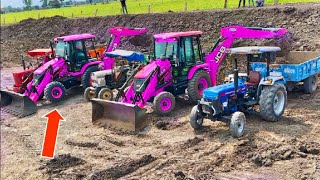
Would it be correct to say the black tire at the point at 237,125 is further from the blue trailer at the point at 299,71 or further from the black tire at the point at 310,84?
the black tire at the point at 310,84

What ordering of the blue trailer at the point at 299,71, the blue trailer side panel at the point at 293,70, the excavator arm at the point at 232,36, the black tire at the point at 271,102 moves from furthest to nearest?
the blue trailer side panel at the point at 293,70, the excavator arm at the point at 232,36, the blue trailer at the point at 299,71, the black tire at the point at 271,102

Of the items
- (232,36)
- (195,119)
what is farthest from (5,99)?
(232,36)

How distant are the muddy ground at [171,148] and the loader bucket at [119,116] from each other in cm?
26

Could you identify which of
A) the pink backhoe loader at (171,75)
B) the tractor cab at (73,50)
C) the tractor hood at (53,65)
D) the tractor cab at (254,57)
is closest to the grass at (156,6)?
the pink backhoe loader at (171,75)

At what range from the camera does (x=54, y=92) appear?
1487 centimetres

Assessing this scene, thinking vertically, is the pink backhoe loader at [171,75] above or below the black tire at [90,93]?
above

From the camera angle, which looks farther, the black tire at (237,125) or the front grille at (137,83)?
the front grille at (137,83)

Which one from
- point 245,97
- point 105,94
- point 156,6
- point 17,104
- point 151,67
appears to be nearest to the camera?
point 245,97

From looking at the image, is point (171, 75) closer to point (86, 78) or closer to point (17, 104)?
point (86, 78)

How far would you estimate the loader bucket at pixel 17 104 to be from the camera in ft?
44.4

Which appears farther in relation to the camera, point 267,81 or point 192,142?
point 267,81

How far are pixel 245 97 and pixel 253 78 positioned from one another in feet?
1.82

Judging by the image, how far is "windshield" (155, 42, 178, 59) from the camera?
12383mm

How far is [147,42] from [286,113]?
13058 mm
